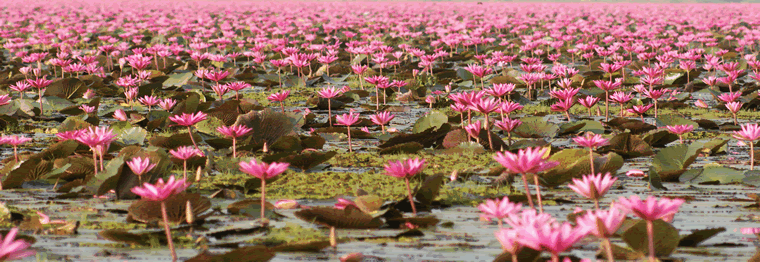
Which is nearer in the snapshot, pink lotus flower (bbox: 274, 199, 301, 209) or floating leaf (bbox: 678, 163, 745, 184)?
pink lotus flower (bbox: 274, 199, 301, 209)

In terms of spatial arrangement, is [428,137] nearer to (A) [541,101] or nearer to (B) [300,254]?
(B) [300,254]

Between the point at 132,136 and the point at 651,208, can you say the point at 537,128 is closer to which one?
the point at 132,136

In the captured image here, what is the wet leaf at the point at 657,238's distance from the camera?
123 inches

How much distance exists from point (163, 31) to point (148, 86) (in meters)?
12.4

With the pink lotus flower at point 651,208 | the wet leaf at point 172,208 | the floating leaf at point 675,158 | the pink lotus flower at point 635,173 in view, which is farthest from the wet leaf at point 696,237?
the wet leaf at point 172,208

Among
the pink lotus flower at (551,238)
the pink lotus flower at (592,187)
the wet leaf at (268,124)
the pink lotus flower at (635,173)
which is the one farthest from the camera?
the wet leaf at (268,124)

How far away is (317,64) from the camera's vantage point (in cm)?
1408

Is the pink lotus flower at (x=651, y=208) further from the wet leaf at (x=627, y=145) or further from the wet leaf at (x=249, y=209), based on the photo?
the wet leaf at (x=627, y=145)

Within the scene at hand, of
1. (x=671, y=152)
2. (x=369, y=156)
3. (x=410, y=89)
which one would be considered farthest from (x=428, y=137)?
(x=410, y=89)

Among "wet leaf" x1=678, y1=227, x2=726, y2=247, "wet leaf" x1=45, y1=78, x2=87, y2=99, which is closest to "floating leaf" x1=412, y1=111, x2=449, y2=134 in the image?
"wet leaf" x1=678, y1=227, x2=726, y2=247

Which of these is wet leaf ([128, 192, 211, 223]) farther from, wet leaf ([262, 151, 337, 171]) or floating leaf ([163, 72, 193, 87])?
floating leaf ([163, 72, 193, 87])

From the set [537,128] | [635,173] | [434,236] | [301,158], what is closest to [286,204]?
[434,236]

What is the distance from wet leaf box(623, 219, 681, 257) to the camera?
3131mm

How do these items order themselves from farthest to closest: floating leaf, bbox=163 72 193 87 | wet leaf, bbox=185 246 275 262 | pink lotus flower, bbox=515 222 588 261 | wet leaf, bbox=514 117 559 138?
floating leaf, bbox=163 72 193 87 → wet leaf, bbox=514 117 559 138 → wet leaf, bbox=185 246 275 262 → pink lotus flower, bbox=515 222 588 261
